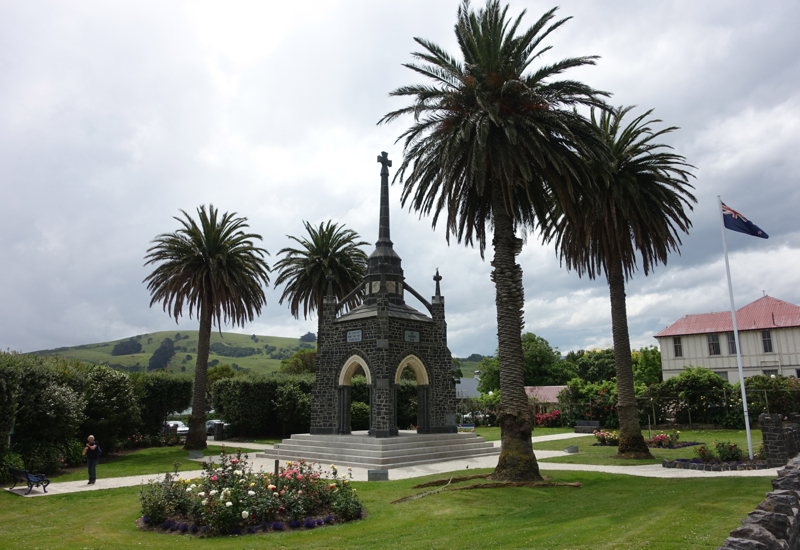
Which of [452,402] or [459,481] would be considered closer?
[459,481]

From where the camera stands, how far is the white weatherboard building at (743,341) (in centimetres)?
3975

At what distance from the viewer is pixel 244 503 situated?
9898 millimetres

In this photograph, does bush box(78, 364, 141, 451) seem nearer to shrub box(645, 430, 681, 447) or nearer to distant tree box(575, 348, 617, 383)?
shrub box(645, 430, 681, 447)

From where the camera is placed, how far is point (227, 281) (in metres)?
26.0

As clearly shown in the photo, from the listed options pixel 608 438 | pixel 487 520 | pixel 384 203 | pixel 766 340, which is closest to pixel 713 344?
pixel 766 340

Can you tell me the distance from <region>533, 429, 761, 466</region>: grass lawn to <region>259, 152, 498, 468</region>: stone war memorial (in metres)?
4.08

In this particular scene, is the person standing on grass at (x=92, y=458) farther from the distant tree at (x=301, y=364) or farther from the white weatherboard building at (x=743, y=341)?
the distant tree at (x=301, y=364)

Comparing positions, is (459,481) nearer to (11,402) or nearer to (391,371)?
(391,371)

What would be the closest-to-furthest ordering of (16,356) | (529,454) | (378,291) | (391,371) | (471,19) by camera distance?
(529,454) → (471,19) → (16,356) → (391,371) → (378,291)

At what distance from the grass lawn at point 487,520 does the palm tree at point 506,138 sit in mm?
2816

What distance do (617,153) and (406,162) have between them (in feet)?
26.6

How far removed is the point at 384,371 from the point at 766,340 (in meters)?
34.0

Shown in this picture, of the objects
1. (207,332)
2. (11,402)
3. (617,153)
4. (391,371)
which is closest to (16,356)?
(11,402)

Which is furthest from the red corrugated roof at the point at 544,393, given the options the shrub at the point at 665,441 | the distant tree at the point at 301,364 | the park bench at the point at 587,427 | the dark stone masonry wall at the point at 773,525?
the dark stone masonry wall at the point at 773,525
